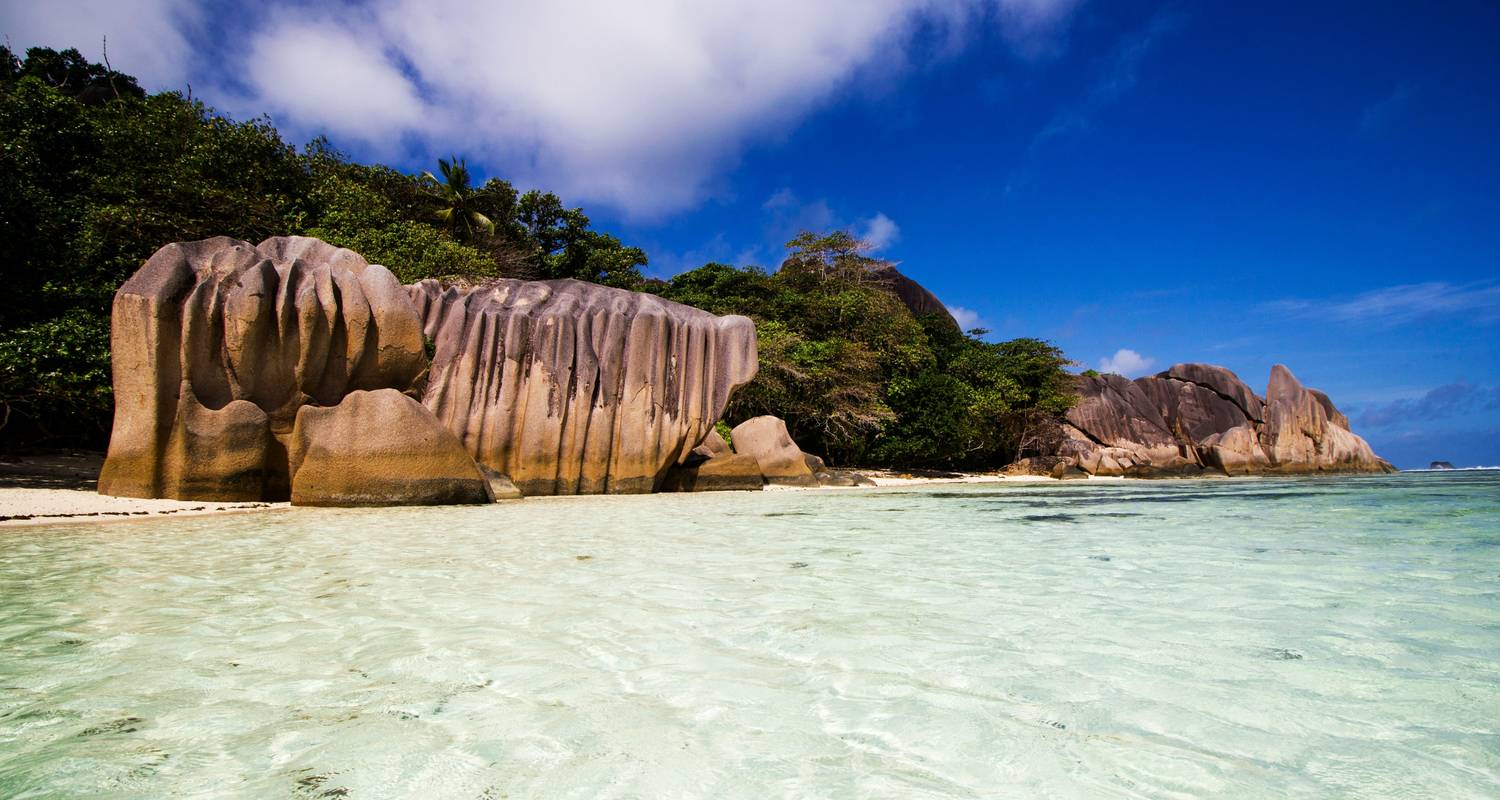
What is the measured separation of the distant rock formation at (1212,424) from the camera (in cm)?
2747

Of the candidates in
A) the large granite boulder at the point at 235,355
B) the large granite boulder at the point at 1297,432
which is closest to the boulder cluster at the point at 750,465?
the large granite boulder at the point at 235,355

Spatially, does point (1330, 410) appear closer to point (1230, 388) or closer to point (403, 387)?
point (1230, 388)

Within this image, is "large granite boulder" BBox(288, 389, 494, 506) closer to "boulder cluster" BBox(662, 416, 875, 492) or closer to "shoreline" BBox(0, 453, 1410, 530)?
"shoreline" BBox(0, 453, 1410, 530)

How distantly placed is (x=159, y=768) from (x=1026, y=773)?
6.12ft

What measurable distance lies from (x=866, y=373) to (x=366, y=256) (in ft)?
43.5

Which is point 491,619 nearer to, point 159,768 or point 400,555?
point 159,768

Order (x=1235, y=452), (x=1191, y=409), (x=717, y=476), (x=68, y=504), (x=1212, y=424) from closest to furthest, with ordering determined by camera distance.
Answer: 1. (x=68, y=504)
2. (x=717, y=476)
3. (x=1235, y=452)
4. (x=1212, y=424)
5. (x=1191, y=409)

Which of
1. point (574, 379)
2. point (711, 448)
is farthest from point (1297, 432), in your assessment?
point (574, 379)

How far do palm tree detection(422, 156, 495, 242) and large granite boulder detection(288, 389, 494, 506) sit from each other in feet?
54.2

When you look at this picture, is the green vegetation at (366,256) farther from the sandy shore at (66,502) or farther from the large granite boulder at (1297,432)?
the large granite boulder at (1297,432)

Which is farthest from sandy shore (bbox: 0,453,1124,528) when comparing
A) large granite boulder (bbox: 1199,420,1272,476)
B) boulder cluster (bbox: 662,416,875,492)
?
large granite boulder (bbox: 1199,420,1272,476)

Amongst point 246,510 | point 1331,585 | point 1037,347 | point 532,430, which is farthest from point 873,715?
point 1037,347

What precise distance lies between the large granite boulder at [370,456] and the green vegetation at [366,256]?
313cm

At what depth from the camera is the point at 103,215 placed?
34.2 feet
